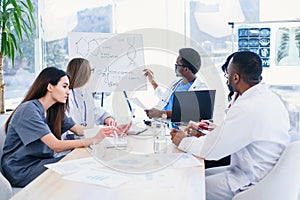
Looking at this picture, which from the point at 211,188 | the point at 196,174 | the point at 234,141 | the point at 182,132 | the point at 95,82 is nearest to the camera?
the point at 196,174

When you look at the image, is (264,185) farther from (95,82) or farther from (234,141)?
(95,82)

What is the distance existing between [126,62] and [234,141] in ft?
6.88

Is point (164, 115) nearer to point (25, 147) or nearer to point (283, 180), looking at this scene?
point (25, 147)

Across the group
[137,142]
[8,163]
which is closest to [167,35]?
[137,142]

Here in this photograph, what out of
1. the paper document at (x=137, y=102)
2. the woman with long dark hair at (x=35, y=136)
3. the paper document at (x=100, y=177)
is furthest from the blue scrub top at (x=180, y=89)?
the paper document at (x=100, y=177)

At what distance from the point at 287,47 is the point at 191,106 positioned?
1784 millimetres

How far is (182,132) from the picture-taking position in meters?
2.18

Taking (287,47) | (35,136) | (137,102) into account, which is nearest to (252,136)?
(35,136)

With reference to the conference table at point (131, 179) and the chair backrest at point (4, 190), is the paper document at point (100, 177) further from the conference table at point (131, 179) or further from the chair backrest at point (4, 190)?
the chair backrest at point (4, 190)

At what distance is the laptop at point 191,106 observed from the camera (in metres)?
2.79

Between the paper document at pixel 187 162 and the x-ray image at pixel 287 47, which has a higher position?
the x-ray image at pixel 287 47

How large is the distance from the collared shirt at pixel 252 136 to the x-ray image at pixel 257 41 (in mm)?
2271

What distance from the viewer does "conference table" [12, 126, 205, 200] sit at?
141 centimetres

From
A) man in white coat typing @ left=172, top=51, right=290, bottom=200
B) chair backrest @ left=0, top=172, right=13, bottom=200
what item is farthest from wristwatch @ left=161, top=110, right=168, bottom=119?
chair backrest @ left=0, top=172, right=13, bottom=200
